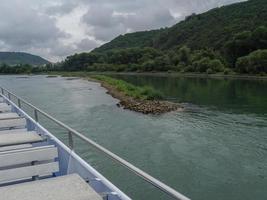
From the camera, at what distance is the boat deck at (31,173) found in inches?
127

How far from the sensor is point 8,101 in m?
10.7

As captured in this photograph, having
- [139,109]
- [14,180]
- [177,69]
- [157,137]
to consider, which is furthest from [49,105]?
[177,69]

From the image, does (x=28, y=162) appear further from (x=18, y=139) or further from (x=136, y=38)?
(x=136, y=38)

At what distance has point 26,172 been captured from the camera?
4.53 metres

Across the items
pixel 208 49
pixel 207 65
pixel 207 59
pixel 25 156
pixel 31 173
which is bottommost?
pixel 31 173

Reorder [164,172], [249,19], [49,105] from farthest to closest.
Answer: [249,19], [49,105], [164,172]

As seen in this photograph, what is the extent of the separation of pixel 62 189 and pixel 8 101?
800cm

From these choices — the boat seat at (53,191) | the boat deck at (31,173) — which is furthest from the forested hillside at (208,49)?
the boat seat at (53,191)

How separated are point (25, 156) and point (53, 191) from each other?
1.56 metres

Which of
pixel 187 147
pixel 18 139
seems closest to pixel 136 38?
pixel 187 147

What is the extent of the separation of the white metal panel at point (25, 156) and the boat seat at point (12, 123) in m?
2.31

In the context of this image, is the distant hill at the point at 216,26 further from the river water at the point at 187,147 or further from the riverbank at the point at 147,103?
the river water at the point at 187,147

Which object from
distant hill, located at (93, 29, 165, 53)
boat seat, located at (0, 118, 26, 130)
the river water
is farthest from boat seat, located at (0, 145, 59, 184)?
distant hill, located at (93, 29, 165, 53)

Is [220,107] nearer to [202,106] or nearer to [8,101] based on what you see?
[202,106]
